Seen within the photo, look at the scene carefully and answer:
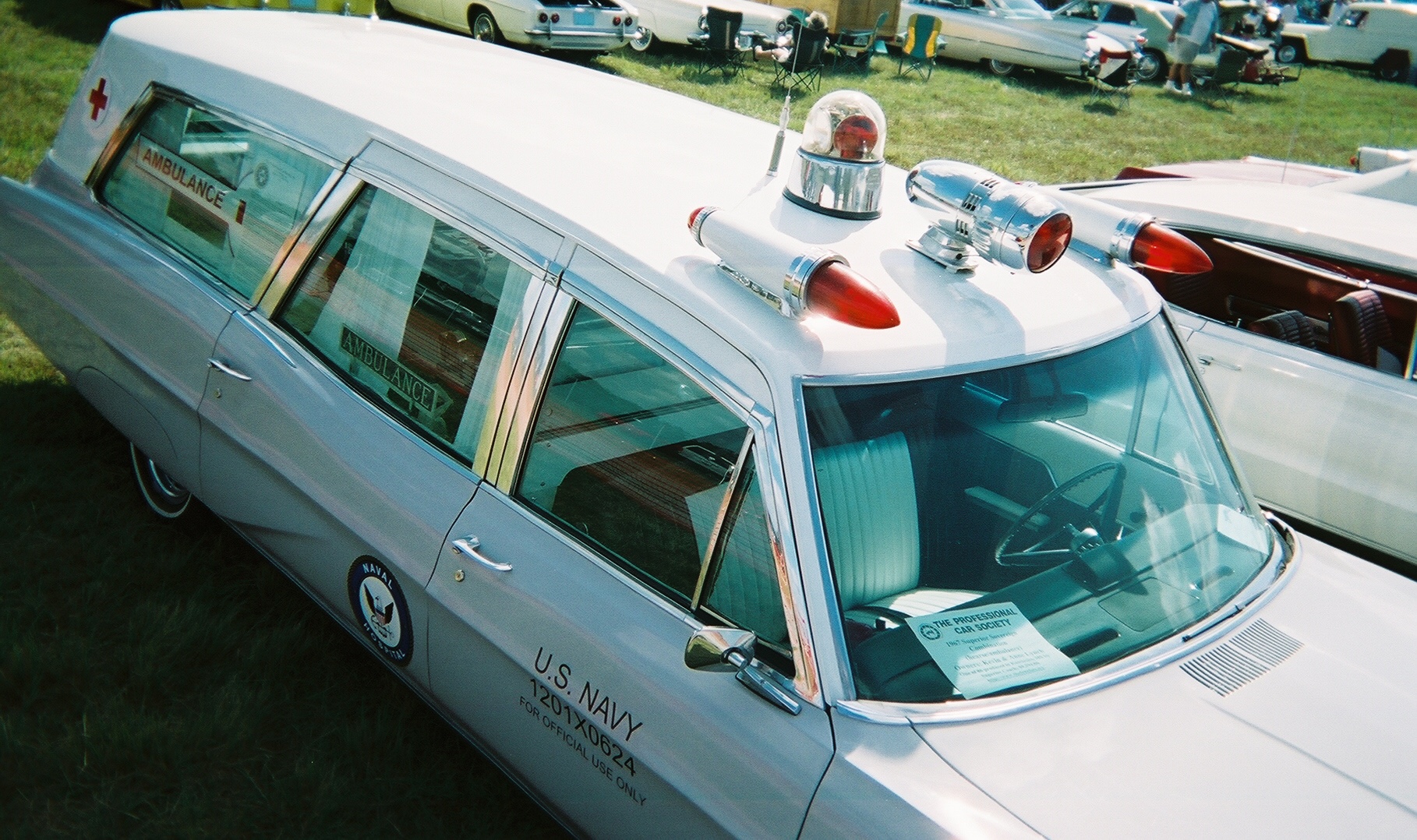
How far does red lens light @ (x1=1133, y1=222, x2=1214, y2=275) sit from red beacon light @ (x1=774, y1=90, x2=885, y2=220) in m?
0.66

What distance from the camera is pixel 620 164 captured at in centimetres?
289

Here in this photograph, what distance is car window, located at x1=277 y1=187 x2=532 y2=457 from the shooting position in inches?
105

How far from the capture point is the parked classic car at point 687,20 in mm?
15102

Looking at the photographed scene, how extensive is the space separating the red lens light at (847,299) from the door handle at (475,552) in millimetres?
903

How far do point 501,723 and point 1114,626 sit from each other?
4.52 feet

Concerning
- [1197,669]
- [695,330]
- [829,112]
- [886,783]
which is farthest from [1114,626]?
[829,112]

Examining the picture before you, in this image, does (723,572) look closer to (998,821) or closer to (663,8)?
(998,821)

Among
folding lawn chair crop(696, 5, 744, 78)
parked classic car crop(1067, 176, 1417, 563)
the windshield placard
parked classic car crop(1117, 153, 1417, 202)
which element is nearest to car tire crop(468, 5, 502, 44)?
folding lawn chair crop(696, 5, 744, 78)

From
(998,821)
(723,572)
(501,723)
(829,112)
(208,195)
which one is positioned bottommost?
(501,723)

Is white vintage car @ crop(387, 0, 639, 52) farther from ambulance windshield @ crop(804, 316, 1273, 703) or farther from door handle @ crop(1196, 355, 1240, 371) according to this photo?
ambulance windshield @ crop(804, 316, 1273, 703)

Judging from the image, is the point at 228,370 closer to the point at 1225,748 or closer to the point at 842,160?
the point at 842,160

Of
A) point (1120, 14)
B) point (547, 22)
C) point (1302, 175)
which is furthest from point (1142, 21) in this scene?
point (1302, 175)

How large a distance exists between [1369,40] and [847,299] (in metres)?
29.5

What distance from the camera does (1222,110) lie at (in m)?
18.1
